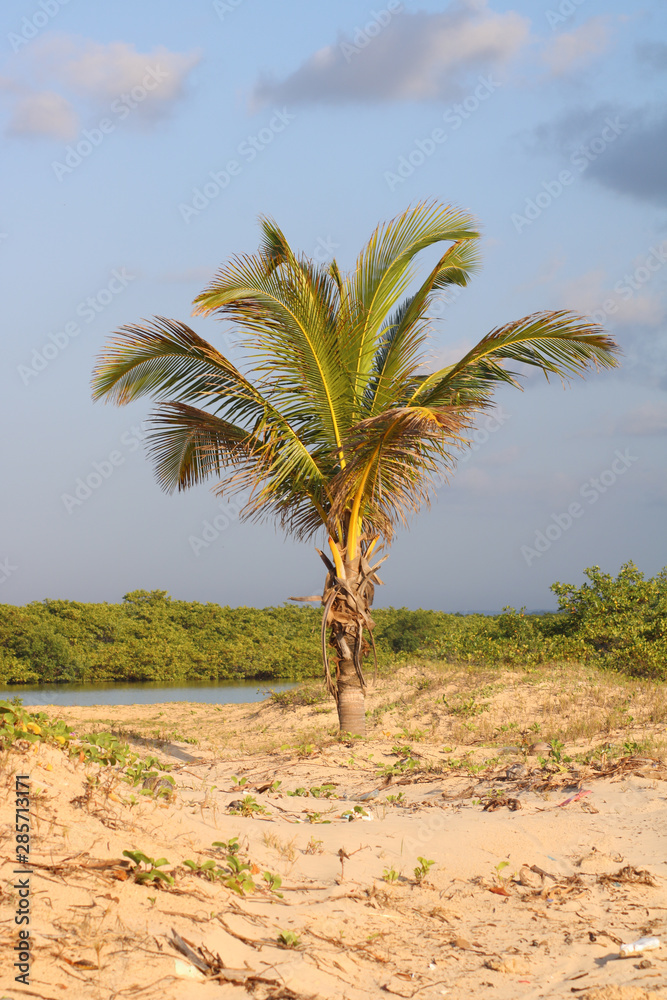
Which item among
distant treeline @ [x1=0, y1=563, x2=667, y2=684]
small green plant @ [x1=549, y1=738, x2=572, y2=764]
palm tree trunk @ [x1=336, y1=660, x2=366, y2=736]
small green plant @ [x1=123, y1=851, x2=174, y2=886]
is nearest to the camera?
small green plant @ [x1=123, y1=851, x2=174, y2=886]

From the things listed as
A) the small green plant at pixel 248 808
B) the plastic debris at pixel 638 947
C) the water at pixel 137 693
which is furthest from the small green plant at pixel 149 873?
the water at pixel 137 693

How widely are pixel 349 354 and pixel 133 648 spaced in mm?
16446

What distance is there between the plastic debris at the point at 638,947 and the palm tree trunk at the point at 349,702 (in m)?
5.82

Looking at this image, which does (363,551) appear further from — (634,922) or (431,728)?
(634,922)

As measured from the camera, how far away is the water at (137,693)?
692 inches

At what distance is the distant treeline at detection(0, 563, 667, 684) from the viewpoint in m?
13.7

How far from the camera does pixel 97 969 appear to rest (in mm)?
2709

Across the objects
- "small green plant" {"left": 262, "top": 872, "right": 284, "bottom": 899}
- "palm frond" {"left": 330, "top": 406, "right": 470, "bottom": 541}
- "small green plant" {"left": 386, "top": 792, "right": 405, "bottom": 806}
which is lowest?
"small green plant" {"left": 386, "top": 792, "right": 405, "bottom": 806}

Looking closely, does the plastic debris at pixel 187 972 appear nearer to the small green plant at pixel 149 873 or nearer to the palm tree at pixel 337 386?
the small green plant at pixel 149 873

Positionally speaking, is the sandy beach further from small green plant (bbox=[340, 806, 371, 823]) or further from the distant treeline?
the distant treeline

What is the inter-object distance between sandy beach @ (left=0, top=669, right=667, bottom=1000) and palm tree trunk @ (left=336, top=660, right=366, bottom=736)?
2005 mm

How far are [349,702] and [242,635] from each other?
52.2ft

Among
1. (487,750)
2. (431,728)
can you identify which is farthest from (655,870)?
(431,728)

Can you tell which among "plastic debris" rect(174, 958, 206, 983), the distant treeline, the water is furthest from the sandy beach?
the water
